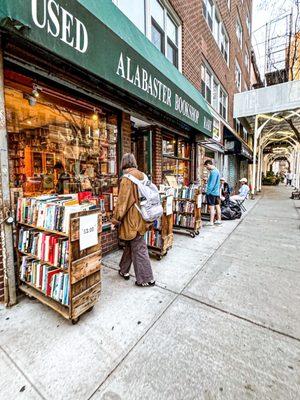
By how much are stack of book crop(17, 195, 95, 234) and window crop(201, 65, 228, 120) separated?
796 cm

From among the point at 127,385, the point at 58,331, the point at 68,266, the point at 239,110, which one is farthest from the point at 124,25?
the point at 239,110

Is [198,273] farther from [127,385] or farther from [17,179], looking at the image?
[17,179]

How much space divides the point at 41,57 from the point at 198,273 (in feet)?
12.4

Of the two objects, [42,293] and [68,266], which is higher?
[68,266]

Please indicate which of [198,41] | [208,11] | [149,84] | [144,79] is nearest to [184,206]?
[149,84]

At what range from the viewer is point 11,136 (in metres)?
4.02

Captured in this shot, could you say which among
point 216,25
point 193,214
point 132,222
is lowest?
point 193,214

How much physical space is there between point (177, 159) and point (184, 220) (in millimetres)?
2367

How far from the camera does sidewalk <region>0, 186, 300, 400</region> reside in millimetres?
1594

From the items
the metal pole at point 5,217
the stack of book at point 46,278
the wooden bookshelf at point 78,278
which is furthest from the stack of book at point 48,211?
the stack of book at point 46,278

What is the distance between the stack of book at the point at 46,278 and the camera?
221 cm

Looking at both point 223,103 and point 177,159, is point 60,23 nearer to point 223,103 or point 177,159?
point 177,159

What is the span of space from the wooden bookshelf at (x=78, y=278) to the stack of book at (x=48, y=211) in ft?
0.23

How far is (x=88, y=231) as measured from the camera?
7.30 ft
